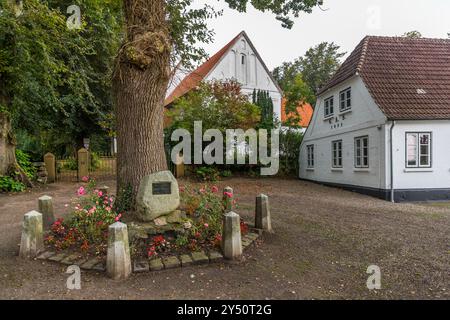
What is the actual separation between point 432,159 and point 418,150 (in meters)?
0.71

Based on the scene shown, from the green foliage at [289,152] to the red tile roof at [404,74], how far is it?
15.7ft

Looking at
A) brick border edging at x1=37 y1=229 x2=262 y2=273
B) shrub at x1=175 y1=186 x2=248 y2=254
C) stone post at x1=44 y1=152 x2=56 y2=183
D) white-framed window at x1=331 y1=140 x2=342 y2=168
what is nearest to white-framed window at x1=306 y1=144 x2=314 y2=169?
white-framed window at x1=331 y1=140 x2=342 y2=168

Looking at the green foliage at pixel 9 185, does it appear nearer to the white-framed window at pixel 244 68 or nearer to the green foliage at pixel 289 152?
the green foliage at pixel 289 152

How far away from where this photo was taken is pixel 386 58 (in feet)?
42.1

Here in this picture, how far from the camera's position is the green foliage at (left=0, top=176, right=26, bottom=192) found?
10344mm

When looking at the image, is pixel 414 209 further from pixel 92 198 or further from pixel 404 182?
pixel 92 198

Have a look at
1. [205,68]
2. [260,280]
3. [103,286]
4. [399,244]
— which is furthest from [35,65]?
[205,68]

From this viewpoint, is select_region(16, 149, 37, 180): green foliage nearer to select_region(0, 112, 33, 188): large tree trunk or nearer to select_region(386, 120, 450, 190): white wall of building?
select_region(0, 112, 33, 188): large tree trunk

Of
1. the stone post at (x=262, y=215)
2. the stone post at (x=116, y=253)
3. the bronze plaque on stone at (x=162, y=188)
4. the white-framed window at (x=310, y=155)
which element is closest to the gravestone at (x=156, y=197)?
the bronze plaque on stone at (x=162, y=188)

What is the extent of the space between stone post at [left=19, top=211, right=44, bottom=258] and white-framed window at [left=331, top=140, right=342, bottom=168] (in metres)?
13.3

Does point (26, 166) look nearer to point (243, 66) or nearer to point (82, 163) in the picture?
point (82, 163)

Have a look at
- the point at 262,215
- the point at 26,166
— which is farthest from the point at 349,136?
the point at 26,166

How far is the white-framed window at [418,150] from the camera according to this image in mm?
10789

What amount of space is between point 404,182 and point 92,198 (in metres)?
11.0
